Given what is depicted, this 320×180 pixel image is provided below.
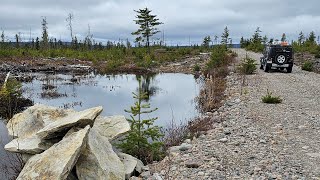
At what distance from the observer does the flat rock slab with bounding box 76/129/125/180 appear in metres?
6.76

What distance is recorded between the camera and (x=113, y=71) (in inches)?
1527

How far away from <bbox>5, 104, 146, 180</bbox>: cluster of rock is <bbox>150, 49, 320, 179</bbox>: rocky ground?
93 centimetres

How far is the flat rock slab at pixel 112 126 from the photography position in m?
8.98

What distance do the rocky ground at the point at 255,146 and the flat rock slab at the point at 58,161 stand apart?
1769 millimetres

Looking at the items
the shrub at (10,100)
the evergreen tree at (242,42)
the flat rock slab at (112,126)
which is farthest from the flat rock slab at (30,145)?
the evergreen tree at (242,42)

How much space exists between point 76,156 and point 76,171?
483 mm

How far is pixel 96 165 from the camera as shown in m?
6.81

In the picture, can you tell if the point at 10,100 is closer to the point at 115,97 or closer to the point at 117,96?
the point at 115,97

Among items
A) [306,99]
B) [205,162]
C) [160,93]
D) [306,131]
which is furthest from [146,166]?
[160,93]

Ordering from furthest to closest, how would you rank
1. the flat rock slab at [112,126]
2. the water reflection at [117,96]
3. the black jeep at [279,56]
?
the black jeep at [279,56] → the water reflection at [117,96] → the flat rock slab at [112,126]

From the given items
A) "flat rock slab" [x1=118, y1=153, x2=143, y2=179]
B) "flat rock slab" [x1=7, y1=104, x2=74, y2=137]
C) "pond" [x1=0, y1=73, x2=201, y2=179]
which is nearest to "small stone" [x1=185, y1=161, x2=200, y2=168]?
"flat rock slab" [x1=118, y1=153, x2=143, y2=179]

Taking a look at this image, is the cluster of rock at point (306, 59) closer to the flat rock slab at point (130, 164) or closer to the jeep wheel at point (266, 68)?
the jeep wheel at point (266, 68)

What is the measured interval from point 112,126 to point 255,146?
363cm

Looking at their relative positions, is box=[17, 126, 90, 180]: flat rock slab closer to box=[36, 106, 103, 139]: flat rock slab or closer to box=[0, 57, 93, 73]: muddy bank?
box=[36, 106, 103, 139]: flat rock slab
